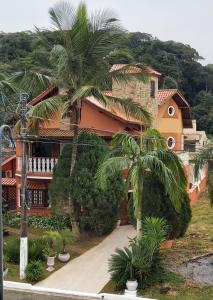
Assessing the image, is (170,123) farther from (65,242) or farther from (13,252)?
(13,252)

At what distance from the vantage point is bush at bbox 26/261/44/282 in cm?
1573

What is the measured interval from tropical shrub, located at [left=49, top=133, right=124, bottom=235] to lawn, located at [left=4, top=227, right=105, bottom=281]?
42cm

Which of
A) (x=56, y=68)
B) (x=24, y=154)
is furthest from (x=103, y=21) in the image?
(x=24, y=154)

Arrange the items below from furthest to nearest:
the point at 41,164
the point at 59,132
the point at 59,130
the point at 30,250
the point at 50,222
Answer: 1. the point at 59,130
2. the point at 59,132
3. the point at 41,164
4. the point at 50,222
5. the point at 30,250

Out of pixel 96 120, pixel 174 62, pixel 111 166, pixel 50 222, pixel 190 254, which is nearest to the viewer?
pixel 111 166

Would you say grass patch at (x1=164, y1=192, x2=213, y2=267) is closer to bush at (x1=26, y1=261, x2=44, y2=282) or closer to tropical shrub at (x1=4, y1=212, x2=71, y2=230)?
bush at (x1=26, y1=261, x2=44, y2=282)

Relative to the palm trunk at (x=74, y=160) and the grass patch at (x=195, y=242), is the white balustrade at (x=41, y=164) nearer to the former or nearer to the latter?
the palm trunk at (x=74, y=160)

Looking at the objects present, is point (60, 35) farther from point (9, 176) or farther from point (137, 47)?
point (137, 47)

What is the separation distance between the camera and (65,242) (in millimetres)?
17422

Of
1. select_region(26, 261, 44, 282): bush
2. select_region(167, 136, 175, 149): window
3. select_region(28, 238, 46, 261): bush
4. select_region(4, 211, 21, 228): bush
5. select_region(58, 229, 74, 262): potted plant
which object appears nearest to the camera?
select_region(26, 261, 44, 282): bush

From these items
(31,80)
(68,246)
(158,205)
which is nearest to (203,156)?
(158,205)

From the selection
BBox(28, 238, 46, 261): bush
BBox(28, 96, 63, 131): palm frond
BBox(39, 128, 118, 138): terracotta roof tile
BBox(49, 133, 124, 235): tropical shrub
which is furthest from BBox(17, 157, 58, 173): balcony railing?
BBox(28, 238, 46, 261): bush

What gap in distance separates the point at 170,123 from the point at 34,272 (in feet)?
52.8

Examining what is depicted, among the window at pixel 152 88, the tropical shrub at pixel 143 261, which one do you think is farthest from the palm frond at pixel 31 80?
the window at pixel 152 88
